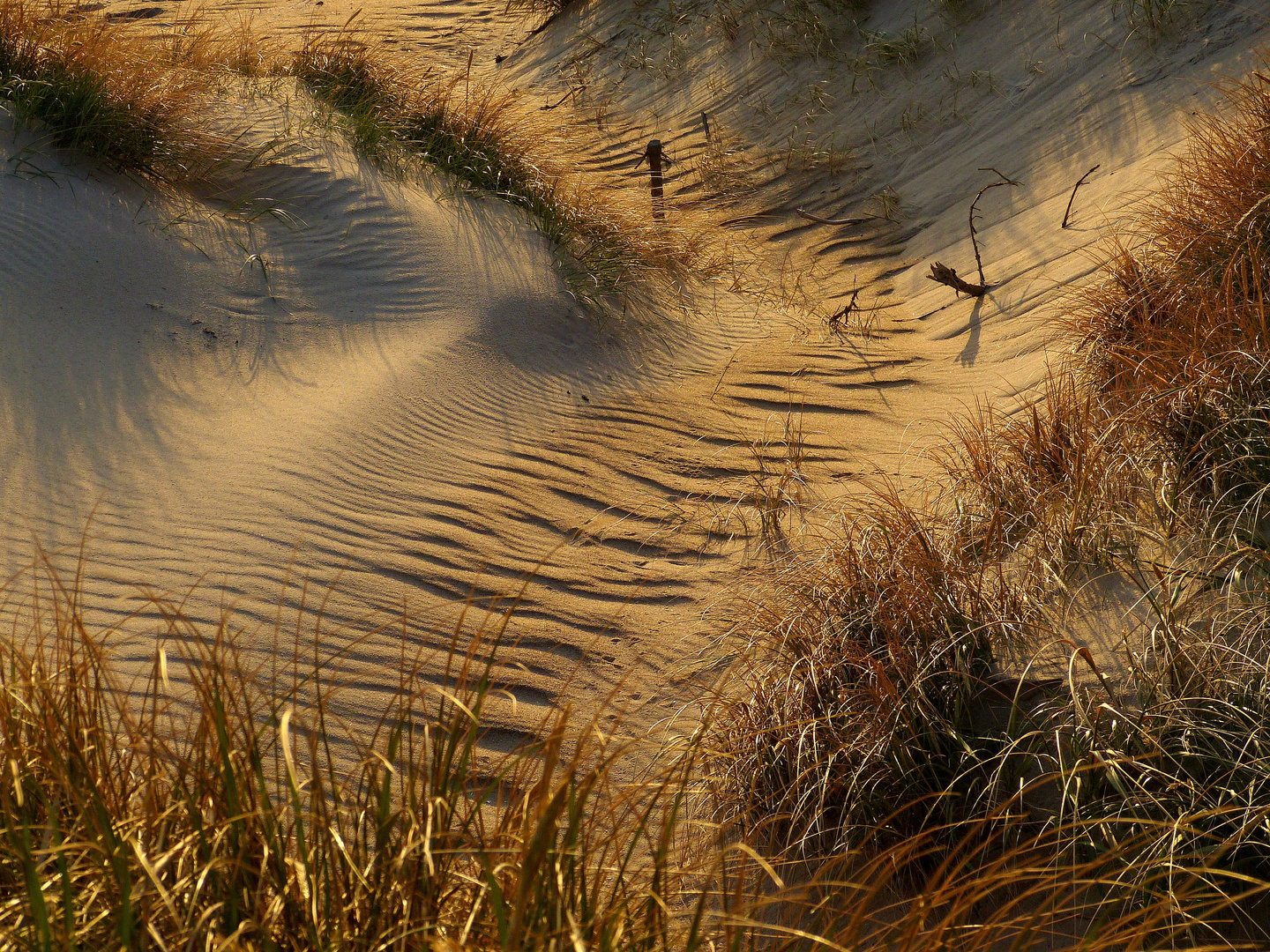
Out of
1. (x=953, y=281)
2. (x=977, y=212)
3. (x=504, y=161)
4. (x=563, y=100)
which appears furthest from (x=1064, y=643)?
(x=563, y=100)

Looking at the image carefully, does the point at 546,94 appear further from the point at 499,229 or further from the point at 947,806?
the point at 947,806

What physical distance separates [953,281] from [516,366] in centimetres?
251

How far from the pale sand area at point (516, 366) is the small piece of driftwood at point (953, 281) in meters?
0.11

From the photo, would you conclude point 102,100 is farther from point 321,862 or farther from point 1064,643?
point 1064,643

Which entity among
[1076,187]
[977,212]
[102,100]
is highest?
[102,100]

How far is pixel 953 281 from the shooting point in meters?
5.34

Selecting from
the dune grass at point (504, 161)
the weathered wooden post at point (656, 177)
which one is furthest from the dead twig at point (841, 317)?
the weathered wooden post at point (656, 177)

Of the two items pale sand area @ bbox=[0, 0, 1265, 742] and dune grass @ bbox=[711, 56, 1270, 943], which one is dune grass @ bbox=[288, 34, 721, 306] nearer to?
pale sand area @ bbox=[0, 0, 1265, 742]

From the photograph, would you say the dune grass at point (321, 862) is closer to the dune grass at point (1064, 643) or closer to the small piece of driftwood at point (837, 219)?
the dune grass at point (1064, 643)

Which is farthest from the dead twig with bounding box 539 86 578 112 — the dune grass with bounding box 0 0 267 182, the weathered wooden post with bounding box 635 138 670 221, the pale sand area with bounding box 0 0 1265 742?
the dune grass with bounding box 0 0 267 182

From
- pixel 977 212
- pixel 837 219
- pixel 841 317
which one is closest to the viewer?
pixel 841 317

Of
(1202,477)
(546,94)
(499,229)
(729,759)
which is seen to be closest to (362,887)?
(729,759)

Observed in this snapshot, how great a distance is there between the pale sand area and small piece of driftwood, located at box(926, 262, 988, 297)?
0.36 feet

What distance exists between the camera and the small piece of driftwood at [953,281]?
533 cm
